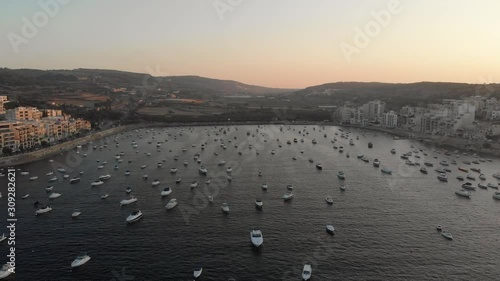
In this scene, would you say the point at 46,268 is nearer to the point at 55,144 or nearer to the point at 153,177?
the point at 153,177

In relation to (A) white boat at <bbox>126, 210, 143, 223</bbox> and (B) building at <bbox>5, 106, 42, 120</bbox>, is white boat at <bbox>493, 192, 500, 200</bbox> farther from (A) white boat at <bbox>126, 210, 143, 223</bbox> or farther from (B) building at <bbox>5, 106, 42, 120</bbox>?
(B) building at <bbox>5, 106, 42, 120</bbox>

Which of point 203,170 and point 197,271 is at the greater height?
point 203,170

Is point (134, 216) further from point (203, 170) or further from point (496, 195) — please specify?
point (496, 195)

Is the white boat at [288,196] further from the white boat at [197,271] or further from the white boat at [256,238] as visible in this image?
the white boat at [197,271]

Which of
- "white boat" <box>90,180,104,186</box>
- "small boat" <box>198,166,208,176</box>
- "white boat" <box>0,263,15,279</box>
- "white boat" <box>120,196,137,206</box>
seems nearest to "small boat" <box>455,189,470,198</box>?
"small boat" <box>198,166,208,176</box>

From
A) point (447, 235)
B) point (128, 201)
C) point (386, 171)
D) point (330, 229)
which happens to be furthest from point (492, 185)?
point (128, 201)

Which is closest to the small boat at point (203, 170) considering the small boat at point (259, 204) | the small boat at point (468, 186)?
the small boat at point (259, 204)

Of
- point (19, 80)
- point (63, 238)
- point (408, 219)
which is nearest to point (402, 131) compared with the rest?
point (408, 219)
